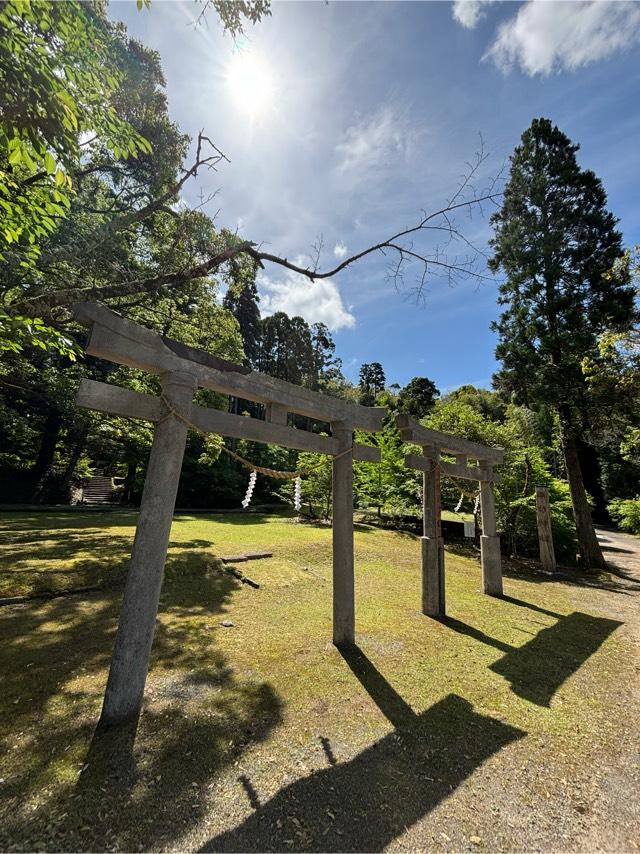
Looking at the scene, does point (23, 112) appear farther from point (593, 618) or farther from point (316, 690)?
point (593, 618)

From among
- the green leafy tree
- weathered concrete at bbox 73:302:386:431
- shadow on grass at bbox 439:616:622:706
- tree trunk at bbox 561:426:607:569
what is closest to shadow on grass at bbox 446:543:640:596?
tree trunk at bbox 561:426:607:569

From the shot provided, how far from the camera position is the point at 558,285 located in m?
11.7

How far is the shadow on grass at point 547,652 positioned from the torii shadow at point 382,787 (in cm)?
95

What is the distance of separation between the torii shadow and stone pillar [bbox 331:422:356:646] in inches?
44.7

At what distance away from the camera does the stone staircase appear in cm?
2219

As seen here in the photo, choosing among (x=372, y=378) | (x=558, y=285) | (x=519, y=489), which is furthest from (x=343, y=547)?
(x=372, y=378)

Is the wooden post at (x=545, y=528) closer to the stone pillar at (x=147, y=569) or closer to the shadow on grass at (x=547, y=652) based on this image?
the shadow on grass at (x=547, y=652)

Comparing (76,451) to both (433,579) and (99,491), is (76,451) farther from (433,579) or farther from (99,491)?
(433,579)

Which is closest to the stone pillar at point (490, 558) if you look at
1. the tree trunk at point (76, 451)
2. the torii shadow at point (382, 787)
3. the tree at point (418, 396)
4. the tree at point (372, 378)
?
the torii shadow at point (382, 787)

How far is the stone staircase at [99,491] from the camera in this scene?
22.2m

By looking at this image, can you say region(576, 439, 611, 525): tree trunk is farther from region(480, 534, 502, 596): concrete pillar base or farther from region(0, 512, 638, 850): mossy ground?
region(0, 512, 638, 850): mossy ground

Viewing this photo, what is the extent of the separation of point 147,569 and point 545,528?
1052cm

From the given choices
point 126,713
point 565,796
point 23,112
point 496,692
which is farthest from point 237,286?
point 565,796

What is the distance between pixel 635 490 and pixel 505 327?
1941cm
